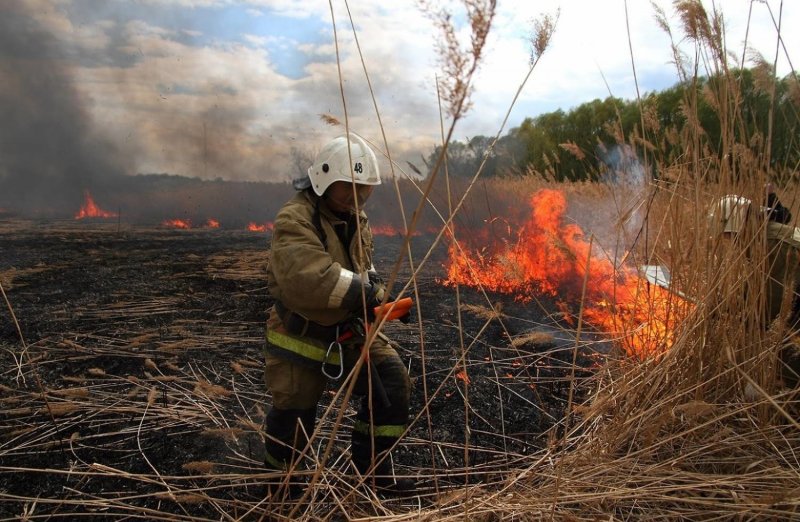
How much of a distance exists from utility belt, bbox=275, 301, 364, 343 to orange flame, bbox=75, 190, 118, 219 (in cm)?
2420

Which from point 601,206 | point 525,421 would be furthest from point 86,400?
point 601,206

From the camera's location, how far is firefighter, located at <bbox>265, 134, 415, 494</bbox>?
2.22 m

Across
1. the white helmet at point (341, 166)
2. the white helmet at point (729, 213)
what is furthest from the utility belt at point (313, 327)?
the white helmet at point (729, 213)

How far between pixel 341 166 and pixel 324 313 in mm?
699

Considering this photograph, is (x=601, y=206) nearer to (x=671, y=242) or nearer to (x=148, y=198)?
(x=671, y=242)

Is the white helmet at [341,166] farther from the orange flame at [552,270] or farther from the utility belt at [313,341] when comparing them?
the orange flame at [552,270]

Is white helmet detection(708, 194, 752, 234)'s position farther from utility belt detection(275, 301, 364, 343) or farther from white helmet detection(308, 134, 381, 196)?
utility belt detection(275, 301, 364, 343)

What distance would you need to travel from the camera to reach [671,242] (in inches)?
97.8

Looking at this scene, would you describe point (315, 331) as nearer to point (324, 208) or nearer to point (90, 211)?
point (324, 208)

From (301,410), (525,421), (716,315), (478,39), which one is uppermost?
(478,39)

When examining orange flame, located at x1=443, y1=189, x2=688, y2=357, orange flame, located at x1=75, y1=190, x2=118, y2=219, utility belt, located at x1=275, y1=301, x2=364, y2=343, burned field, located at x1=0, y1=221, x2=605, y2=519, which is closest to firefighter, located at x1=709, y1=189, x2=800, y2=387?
burned field, located at x1=0, y1=221, x2=605, y2=519

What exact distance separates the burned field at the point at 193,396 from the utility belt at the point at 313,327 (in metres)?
0.39

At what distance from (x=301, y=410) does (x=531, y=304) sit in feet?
14.4

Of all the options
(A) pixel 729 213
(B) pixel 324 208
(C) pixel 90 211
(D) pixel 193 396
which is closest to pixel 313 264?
(B) pixel 324 208
